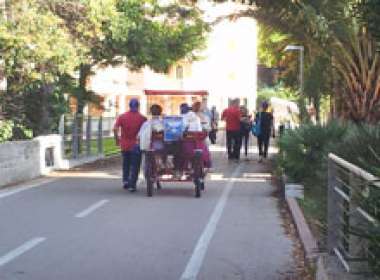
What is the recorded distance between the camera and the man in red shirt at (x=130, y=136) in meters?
16.8

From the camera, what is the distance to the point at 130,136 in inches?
667

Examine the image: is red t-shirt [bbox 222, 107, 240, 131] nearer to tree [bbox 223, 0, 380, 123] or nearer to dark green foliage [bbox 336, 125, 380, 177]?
tree [bbox 223, 0, 380, 123]

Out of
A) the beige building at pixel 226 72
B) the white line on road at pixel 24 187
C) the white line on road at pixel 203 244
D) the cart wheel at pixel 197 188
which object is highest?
the beige building at pixel 226 72

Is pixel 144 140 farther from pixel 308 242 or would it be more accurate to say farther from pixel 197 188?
pixel 308 242

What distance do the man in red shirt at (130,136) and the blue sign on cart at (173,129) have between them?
42.5 inches

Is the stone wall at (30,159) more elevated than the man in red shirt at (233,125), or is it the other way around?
the man in red shirt at (233,125)

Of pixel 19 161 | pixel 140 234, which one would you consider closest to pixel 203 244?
pixel 140 234

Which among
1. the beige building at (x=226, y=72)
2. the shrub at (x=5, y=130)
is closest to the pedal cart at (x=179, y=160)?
the shrub at (x=5, y=130)

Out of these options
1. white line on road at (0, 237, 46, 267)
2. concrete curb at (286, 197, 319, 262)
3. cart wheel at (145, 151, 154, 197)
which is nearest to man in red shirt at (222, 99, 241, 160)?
cart wheel at (145, 151, 154, 197)

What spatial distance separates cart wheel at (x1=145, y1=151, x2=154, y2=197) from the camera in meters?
15.5

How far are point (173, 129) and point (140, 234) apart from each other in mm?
5189

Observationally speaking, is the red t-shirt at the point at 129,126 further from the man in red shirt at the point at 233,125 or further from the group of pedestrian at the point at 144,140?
the man in red shirt at the point at 233,125

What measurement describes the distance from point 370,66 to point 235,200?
7.80 meters

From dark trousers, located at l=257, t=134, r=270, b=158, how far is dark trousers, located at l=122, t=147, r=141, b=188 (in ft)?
32.4
